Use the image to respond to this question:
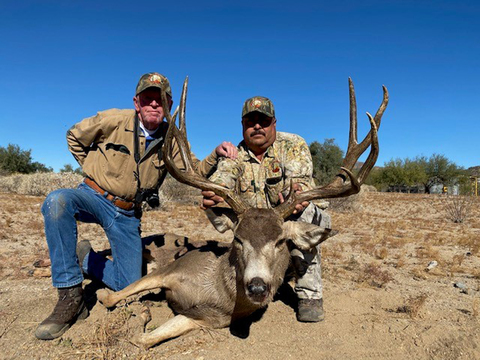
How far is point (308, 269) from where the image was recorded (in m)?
4.80

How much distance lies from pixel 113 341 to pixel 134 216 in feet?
6.41

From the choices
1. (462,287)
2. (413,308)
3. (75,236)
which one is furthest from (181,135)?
(462,287)

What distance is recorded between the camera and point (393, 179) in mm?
62969

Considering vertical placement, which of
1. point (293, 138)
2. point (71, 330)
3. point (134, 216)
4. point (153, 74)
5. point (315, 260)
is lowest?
point (71, 330)

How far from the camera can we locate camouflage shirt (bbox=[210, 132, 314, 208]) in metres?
5.36

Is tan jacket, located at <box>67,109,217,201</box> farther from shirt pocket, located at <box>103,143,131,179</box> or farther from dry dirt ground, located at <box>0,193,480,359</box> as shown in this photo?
dry dirt ground, located at <box>0,193,480,359</box>

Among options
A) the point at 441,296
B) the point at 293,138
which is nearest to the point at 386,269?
the point at 441,296

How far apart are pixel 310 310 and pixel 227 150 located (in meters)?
2.51

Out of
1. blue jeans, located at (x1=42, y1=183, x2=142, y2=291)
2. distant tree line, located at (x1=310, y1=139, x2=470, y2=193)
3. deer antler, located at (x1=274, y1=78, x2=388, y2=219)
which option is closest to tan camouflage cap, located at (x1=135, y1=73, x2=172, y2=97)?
blue jeans, located at (x1=42, y1=183, x2=142, y2=291)

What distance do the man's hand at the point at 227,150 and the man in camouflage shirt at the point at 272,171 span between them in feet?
0.50

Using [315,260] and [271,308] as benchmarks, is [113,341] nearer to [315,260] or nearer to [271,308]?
[271,308]

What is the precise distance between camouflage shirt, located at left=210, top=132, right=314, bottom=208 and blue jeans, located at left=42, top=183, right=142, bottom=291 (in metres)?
1.50

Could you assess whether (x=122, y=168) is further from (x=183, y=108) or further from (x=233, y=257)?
(x=233, y=257)

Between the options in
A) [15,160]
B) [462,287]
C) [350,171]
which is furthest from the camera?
[15,160]
